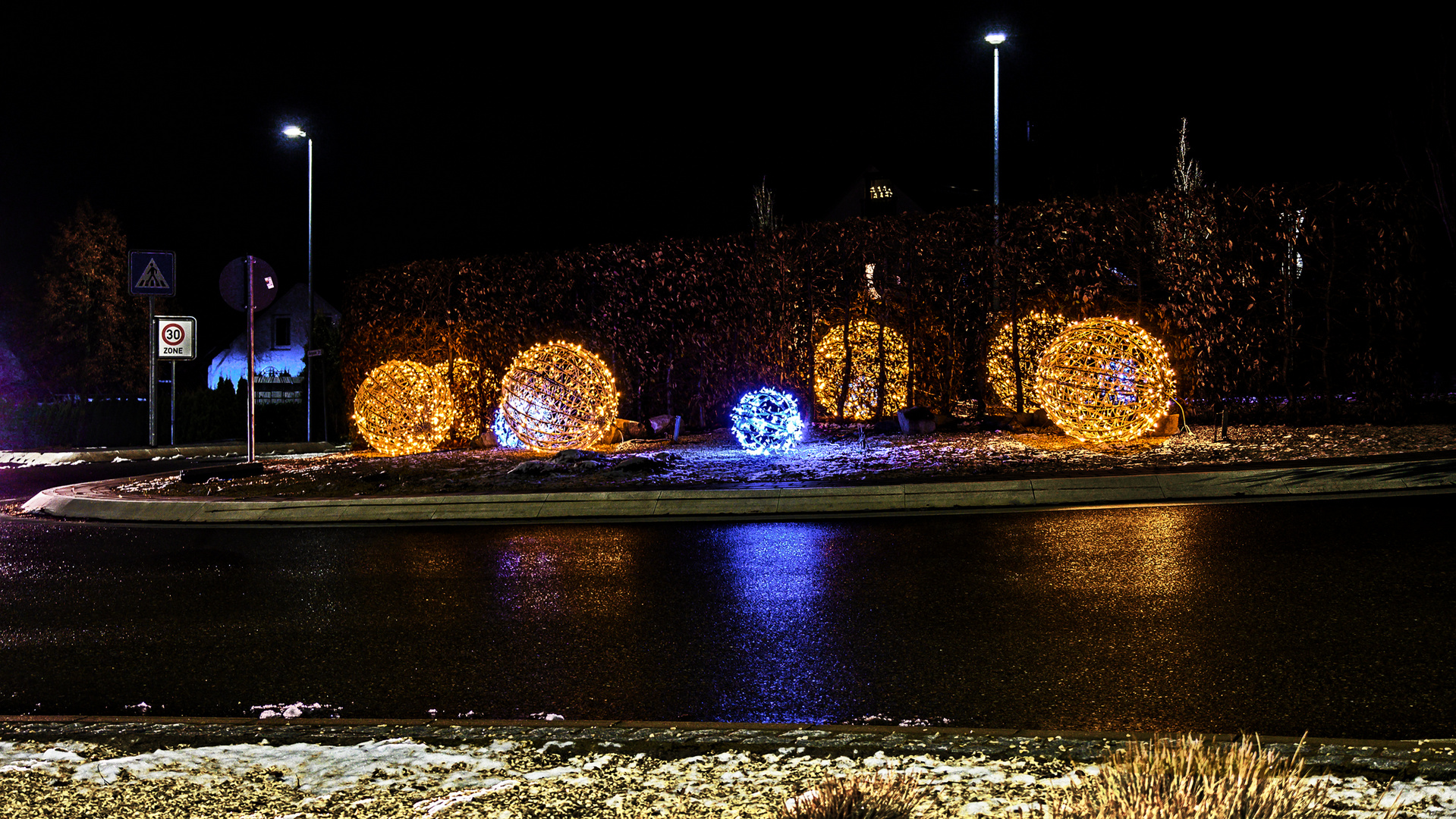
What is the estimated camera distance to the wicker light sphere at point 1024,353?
51.0 ft

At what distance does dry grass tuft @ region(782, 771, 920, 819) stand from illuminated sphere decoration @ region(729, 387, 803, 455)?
36.9 feet

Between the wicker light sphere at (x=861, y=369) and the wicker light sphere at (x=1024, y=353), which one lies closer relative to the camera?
the wicker light sphere at (x=1024, y=353)

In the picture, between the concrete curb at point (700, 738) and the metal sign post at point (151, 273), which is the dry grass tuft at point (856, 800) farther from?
the metal sign post at point (151, 273)

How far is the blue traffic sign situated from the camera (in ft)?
64.8

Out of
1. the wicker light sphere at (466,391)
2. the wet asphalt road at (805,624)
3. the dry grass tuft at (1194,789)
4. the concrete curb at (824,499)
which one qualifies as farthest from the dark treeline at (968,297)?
the dry grass tuft at (1194,789)

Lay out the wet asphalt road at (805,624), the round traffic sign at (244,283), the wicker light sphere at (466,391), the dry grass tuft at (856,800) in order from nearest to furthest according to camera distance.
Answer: the dry grass tuft at (856,800), the wet asphalt road at (805,624), the round traffic sign at (244,283), the wicker light sphere at (466,391)

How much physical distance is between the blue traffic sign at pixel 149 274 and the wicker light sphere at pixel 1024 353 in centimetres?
1538

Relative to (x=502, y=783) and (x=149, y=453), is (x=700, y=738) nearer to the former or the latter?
(x=502, y=783)

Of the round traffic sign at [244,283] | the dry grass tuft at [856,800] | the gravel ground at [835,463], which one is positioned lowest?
the dry grass tuft at [856,800]

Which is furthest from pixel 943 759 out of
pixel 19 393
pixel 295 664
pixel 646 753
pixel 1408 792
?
pixel 19 393

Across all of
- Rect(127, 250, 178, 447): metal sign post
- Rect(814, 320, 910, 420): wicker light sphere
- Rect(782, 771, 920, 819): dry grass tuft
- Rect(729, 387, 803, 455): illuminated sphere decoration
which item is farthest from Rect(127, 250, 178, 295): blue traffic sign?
Answer: Rect(782, 771, 920, 819): dry grass tuft

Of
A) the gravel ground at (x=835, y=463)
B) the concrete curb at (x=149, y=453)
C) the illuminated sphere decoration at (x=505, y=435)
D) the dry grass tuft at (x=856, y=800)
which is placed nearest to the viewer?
the dry grass tuft at (x=856, y=800)

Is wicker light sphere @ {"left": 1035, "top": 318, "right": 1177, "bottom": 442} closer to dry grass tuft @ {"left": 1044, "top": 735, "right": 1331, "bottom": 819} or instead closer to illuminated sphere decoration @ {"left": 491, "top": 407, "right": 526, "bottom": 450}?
illuminated sphere decoration @ {"left": 491, "top": 407, "right": 526, "bottom": 450}

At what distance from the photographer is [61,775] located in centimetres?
372
